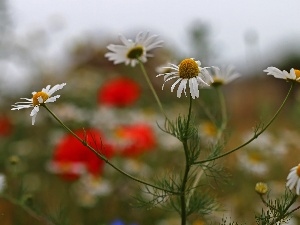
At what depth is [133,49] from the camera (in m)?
1.00

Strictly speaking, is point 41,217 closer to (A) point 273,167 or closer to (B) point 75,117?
(B) point 75,117

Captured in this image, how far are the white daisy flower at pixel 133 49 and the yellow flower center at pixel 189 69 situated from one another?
18 centimetres

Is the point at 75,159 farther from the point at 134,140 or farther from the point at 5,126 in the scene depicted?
the point at 5,126

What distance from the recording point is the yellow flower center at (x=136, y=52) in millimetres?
993

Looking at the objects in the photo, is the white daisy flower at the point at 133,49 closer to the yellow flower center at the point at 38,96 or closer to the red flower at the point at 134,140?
the yellow flower center at the point at 38,96

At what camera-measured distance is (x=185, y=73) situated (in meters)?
0.80

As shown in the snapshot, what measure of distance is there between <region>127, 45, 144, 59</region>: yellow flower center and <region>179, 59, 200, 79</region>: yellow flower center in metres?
0.20

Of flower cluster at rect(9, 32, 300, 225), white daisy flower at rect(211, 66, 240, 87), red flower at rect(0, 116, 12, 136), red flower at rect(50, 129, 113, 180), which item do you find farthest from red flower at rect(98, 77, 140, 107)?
white daisy flower at rect(211, 66, 240, 87)

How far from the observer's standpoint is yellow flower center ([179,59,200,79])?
794 millimetres

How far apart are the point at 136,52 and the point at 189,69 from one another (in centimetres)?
22

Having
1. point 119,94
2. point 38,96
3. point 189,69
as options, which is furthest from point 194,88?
point 119,94

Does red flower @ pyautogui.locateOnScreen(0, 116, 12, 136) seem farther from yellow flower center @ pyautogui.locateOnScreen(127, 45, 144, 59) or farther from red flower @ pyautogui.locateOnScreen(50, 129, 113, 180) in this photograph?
yellow flower center @ pyautogui.locateOnScreen(127, 45, 144, 59)

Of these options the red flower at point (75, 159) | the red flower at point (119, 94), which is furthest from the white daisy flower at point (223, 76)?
the red flower at point (119, 94)

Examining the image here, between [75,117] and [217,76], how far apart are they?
0.75 meters
